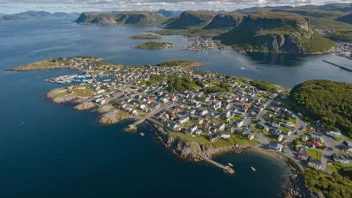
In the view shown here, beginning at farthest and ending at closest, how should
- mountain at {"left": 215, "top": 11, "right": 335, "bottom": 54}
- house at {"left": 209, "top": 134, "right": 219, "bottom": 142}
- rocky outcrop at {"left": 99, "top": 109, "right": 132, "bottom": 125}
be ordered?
1. mountain at {"left": 215, "top": 11, "right": 335, "bottom": 54}
2. rocky outcrop at {"left": 99, "top": 109, "right": 132, "bottom": 125}
3. house at {"left": 209, "top": 134, "right": 219, "bottom": 142}

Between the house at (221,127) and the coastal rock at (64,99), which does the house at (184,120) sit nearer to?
the house at (221,127)

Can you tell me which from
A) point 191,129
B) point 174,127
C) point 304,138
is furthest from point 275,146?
point 174,127

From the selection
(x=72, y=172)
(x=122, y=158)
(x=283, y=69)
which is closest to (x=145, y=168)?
(x=122, y=158)

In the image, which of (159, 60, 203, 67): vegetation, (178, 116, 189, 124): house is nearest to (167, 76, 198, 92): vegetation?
(178, 116, 189, 124): house

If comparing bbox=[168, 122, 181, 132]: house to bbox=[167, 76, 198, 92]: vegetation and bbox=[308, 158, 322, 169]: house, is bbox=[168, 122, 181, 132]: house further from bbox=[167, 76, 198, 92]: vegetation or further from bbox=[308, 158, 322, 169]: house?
bbox=[308, 158, 322, 169]: house

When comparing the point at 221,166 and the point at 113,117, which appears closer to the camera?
the point at 221,166

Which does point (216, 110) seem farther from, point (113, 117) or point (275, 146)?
point (113, 117)

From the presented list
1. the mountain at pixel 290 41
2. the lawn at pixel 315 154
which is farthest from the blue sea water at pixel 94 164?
the mountain at pixel 290 41
